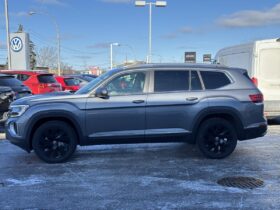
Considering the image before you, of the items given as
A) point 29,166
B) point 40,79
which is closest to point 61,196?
point 29,166

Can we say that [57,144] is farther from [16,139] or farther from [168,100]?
[168,100]

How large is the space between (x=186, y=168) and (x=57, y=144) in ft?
7.37

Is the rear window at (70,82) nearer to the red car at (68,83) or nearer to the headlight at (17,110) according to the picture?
the red car at (68,83)

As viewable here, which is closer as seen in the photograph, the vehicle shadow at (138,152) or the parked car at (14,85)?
the vehicle shadow at (138,152)

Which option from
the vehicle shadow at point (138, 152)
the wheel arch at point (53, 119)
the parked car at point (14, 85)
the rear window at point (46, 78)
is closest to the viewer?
the wheel arch at point (53, 119)

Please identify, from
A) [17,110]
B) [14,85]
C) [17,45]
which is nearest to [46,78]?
[14,85]

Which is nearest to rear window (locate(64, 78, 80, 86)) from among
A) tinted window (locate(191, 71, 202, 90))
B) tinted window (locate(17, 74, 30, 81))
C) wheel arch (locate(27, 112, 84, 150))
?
tinted window (locate(17, 74, 30, 81))

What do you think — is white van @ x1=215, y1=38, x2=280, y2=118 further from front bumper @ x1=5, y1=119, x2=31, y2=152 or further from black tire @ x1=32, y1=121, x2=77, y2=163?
front bumper @ x1=5, y1=119, x2=31, y2=152

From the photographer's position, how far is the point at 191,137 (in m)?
7.28

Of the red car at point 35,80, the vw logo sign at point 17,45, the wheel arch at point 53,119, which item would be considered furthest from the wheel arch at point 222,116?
the vw logo sign at point 17,45

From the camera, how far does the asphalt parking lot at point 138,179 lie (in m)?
5.15

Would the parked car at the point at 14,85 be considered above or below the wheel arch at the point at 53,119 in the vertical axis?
above

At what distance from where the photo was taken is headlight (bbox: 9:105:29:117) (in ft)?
23.0

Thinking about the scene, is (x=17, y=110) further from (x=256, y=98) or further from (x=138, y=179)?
(x=256, y=98)
